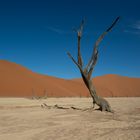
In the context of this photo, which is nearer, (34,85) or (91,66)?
(91,66)

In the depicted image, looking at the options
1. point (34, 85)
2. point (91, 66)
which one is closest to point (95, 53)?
point (91, 66)

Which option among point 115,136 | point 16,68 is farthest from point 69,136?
point 16,68

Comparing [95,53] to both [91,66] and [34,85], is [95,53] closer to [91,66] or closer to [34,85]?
[91,66]

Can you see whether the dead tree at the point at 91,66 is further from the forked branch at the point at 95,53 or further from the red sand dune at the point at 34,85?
the red sand dune at the point at 34,85

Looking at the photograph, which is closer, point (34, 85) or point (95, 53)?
point (95, 53)

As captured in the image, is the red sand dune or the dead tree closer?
the dead tree

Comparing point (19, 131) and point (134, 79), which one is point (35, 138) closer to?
A: point (19, 131)

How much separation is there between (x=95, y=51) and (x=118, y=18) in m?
2.17

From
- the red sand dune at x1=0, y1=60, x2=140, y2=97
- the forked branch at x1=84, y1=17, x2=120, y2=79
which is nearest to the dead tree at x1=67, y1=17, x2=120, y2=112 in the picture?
the forked branch at x1=84, y1=17, x2=120, y2=79

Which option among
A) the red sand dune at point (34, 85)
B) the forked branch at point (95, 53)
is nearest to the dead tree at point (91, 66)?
the forked branch at point (95, 53)

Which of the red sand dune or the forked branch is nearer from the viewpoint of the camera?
the forked branch

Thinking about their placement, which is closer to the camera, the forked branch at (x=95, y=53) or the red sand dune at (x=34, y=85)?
the forked branch at (x=95, y=53)

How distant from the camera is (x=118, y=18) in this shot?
48.4 feet

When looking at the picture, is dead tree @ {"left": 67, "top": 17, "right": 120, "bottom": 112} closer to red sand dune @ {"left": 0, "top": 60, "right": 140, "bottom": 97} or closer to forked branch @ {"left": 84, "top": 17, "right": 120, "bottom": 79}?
forked branch @ {"left": 84, "top": 17, "right": 120, "bottom": 79}
